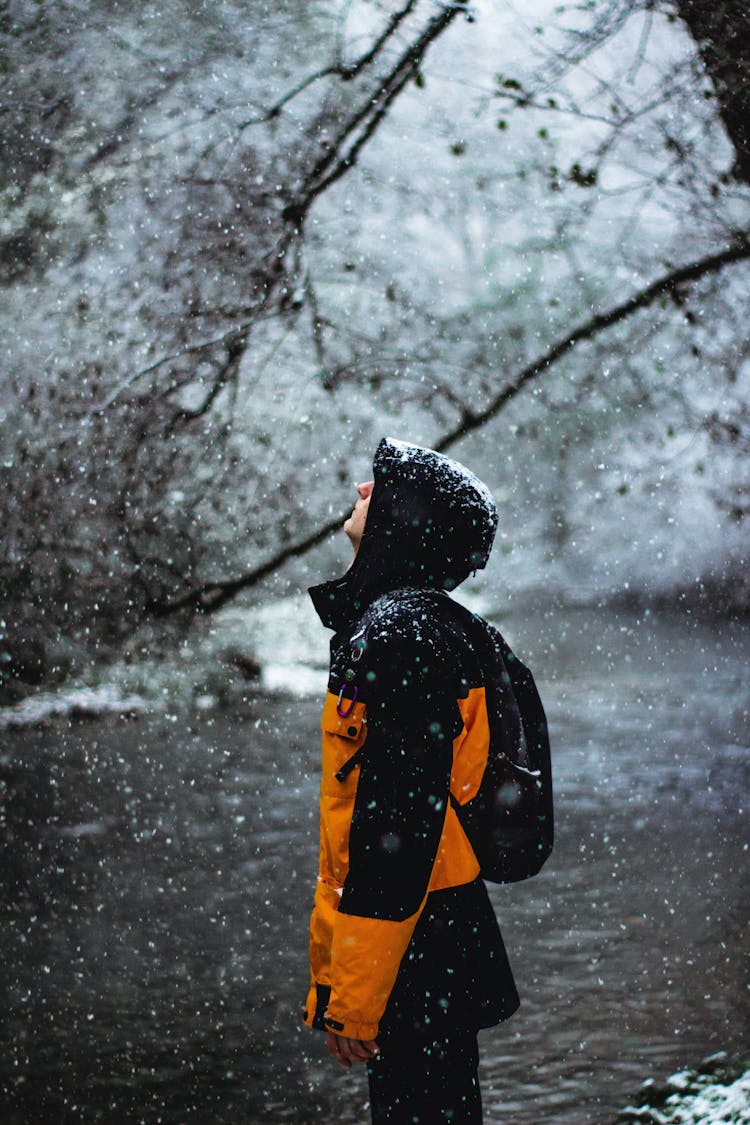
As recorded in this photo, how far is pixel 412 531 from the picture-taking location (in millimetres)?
1570

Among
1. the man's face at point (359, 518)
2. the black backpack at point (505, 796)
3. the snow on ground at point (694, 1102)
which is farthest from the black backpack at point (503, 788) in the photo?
the snow on ground at point (694, 1102)

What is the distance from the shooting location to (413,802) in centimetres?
135

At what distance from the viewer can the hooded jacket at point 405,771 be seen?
4.35 ft

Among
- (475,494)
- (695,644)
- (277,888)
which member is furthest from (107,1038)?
(695,644)

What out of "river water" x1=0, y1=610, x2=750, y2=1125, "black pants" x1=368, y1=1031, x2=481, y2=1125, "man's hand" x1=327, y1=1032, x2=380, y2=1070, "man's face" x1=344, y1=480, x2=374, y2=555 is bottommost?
"river water" x1=0, y1=610, x2=750, y2=1125

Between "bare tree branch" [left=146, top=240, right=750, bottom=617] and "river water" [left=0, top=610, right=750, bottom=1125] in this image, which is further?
"bare tree branch" [left=146, top=240, right=750, bottom=617]

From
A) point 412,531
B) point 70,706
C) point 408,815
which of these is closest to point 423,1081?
point 408,815

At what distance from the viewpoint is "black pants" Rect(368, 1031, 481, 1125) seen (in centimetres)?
143

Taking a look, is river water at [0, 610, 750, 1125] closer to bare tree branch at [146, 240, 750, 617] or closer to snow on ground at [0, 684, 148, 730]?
snow on ground at [0, 684, 148, 730]

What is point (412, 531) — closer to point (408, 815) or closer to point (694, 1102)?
point (408, 815)

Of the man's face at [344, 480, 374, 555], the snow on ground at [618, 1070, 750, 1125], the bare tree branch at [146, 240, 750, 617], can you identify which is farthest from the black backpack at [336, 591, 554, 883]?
the bare tree branch at [146, 240, 750, 617]

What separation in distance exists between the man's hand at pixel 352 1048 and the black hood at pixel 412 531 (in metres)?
0.66

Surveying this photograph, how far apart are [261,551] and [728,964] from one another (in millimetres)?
2876

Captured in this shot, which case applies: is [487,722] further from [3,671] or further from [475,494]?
[3,671]
